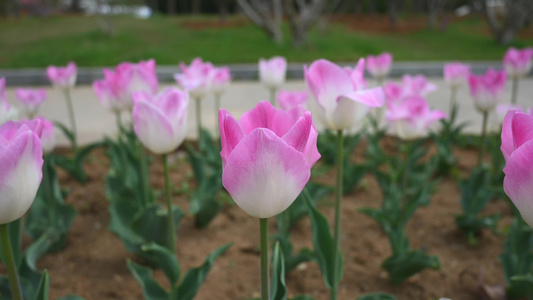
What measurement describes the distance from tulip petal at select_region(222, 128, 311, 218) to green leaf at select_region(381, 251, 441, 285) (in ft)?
3.20

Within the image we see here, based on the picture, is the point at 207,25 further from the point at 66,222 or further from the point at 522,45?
the point at 66,222

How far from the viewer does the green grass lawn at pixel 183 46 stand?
8914mm

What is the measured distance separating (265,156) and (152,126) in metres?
0.66

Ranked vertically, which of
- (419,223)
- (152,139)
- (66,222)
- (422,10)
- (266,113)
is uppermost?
(422,10)

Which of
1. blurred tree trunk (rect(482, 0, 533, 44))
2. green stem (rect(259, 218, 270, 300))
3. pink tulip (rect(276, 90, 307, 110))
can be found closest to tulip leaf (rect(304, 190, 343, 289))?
green stem (rect(259, 218, 270, 300))

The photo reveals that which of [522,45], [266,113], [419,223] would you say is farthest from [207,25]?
[266,113]

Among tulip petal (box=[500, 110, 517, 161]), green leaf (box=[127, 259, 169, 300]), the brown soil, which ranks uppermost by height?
tulip petal (box=[500, 110, 517, 161])

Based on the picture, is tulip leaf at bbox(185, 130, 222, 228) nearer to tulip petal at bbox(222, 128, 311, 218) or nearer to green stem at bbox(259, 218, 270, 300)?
green stem at bbox(259, 218, 270, 300)

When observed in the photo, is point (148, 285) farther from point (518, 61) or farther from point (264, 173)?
point (518, 61)

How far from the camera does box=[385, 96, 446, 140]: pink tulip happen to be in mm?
1800

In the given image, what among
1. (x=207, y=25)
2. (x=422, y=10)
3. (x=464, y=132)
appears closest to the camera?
(x=464, y=132)

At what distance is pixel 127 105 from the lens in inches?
75.4

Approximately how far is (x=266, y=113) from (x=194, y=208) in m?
1.41

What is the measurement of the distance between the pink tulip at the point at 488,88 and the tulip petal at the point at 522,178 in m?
1.70
